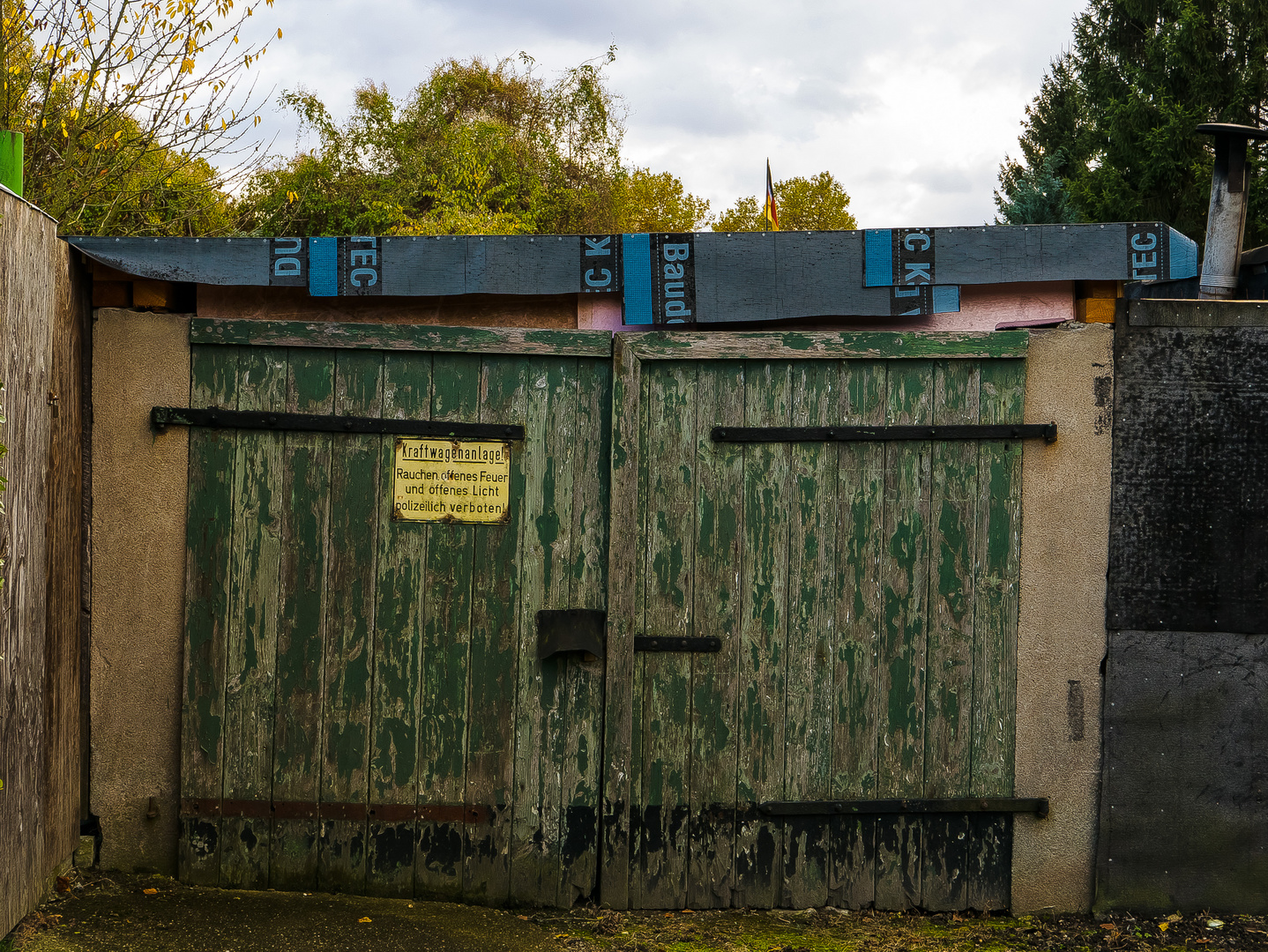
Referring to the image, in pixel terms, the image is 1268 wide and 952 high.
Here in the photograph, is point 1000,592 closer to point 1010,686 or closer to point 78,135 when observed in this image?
point 1010,686

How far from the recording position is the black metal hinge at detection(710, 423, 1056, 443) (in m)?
3.40

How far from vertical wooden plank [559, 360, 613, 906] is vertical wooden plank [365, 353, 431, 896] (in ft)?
1.75

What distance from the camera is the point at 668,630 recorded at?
3.44m

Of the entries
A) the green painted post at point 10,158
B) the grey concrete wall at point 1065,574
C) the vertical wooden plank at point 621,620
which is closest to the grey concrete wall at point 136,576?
the green painted post at point 10,158

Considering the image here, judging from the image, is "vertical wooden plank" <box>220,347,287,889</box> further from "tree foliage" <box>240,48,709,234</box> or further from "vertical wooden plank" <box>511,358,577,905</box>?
"tree foliage" <box>240,48,709,234</box>

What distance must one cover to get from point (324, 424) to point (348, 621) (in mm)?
696

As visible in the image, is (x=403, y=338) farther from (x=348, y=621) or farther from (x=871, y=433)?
(x=871, y=433)

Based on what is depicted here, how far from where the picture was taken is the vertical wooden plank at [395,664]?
339cm

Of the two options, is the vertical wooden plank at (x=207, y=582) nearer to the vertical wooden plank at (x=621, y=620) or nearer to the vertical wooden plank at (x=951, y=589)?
the vertical wooden plank at (x=621, y=620)

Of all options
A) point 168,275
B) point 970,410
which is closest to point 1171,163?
point 970,410

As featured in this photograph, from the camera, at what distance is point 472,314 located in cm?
355

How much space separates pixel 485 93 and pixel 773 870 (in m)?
26.8

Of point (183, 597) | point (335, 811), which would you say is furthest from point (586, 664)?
point (183, 597)

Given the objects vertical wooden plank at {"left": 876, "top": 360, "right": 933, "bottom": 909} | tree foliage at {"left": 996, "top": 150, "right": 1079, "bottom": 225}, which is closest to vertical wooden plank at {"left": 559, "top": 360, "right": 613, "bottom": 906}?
vertical wooden plank at {"left": 876, "top": 360, "right": 933, "bottom": 909}
